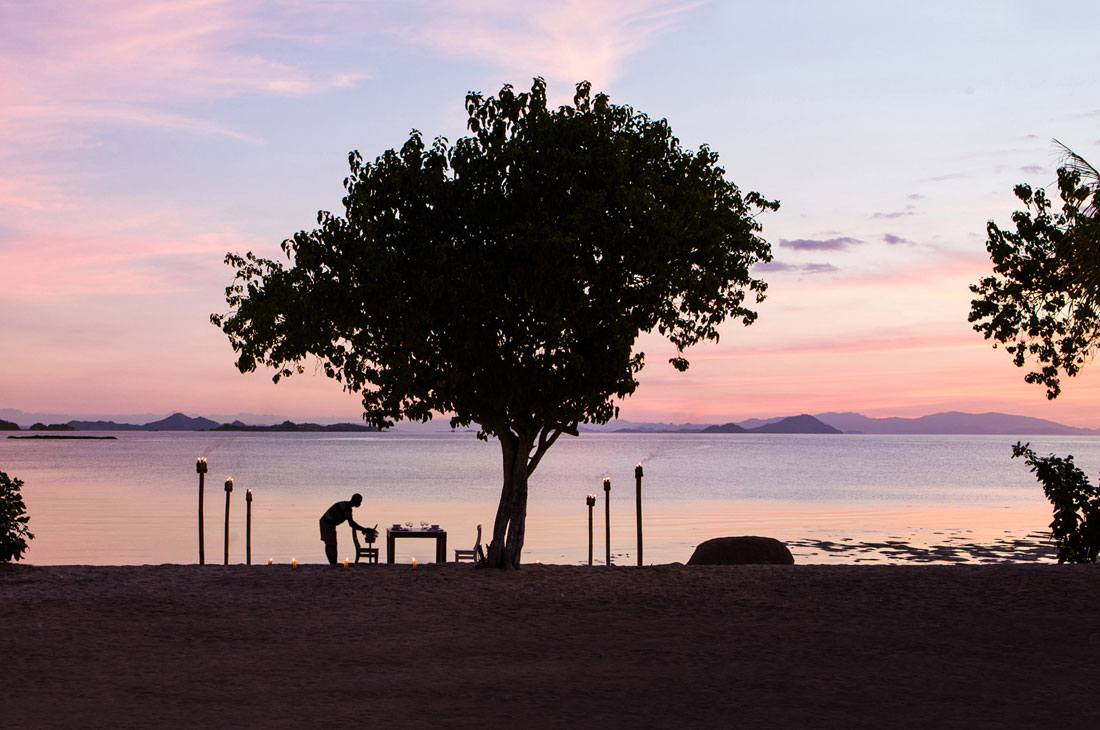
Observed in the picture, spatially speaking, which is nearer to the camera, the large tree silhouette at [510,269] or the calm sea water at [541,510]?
the large tree silhouette at [510,269]

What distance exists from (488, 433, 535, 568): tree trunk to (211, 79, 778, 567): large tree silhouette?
0.06 metres

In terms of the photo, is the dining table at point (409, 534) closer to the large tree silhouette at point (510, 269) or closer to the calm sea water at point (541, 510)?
the large tree silhouette at point (510, 269)

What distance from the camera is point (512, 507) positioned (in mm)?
20062

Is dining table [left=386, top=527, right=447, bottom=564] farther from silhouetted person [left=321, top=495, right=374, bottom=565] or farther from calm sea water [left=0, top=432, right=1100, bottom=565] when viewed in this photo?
calm sea water [left=0, top=432, right=1100, bottom=565]

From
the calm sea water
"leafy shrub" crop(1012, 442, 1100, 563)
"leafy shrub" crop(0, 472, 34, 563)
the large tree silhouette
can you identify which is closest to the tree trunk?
the large tree silhouette

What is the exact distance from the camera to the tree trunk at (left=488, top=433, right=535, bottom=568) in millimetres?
19906

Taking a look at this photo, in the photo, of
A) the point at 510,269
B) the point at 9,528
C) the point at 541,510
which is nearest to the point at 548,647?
the point at 510,269

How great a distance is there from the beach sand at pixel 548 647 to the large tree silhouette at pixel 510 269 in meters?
3.35

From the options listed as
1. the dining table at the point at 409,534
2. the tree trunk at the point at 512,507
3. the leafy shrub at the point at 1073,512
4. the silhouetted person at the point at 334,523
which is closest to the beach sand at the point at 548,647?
the tree trunk at the point at 512,507

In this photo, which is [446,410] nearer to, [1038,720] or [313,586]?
[313,586]

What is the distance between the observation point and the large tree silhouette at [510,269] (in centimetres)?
1775

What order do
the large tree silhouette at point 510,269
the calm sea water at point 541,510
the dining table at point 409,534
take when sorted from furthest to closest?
the calm sea water at point 541,510, the dining table at point 409,534, the large tree silhouette at point 510,269

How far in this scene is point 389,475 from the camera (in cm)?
10856

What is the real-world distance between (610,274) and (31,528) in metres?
40.1
